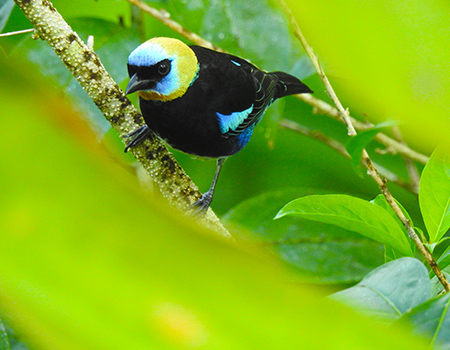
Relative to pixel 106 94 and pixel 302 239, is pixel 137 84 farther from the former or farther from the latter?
pixel 302 239

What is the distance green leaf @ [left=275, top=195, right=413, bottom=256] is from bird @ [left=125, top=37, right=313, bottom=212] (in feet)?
2.68

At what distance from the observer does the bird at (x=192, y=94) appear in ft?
5.84

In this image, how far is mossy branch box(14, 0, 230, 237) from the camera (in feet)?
3.59

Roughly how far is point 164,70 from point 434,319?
1.50m

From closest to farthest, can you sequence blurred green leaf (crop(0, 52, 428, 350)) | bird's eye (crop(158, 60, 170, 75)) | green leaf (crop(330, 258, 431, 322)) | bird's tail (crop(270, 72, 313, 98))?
blurred green leaf (crop(0, 52, 428, 350)), green leaf (crop(330, 258, 431, 322)), bird's eye (crop(158, 60, 170, 75)), bird's tail (crop(270, 72, 313, 98))

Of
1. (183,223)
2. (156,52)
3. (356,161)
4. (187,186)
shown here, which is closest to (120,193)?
(183,223)

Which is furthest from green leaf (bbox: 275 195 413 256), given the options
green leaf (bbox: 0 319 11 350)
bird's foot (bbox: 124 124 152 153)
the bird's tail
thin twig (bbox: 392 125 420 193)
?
the bird's tail

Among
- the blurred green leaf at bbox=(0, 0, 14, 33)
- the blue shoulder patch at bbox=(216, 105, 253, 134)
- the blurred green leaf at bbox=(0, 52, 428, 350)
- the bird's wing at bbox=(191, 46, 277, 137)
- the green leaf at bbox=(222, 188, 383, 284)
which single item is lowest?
the green leaf at bbox=(222, 188, 383, 284)

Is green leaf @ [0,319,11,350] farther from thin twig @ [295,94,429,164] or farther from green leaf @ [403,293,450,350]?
thin twig @ [295,94,429,164]

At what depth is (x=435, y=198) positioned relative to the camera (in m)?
1.05

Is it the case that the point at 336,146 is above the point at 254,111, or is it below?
below

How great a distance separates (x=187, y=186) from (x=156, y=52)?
76 cm

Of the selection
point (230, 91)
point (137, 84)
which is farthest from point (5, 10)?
point (230, 91)

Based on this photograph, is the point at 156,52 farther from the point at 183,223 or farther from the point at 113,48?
the point at 183,223
